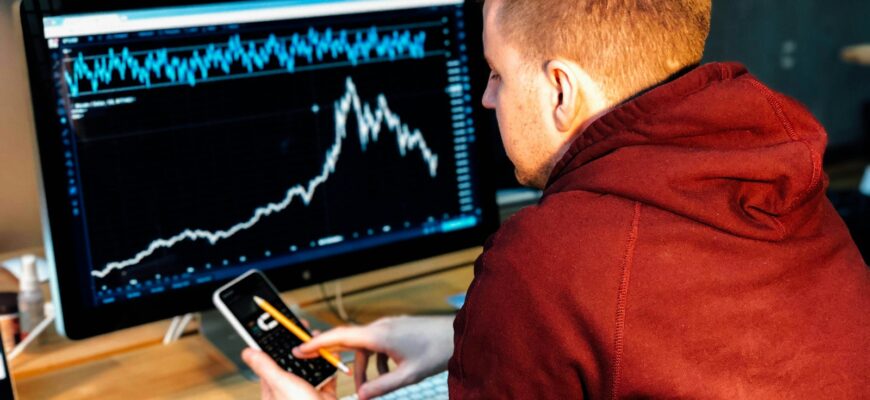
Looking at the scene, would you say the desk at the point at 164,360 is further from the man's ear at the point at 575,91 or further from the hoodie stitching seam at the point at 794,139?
the hoodie stitching seam at the point at 794,139

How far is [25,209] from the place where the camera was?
1.41m

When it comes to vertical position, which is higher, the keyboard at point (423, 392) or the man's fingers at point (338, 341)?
the man's fingers at point (338, 341)

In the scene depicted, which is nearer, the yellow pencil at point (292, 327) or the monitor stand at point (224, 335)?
the yellow pencil at point (292, 327)

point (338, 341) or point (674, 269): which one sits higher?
point (674, 269)

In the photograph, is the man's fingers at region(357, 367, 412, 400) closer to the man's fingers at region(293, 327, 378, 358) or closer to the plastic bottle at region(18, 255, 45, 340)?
the man's fingers at region(293, 327, 378, 358)

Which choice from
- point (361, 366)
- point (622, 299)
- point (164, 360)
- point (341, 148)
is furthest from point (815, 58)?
point (622, 299)

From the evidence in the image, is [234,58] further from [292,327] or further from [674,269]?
[674,269]

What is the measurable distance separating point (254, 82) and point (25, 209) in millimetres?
403

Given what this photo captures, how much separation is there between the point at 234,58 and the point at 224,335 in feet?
1.23

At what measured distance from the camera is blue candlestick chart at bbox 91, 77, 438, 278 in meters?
1.24

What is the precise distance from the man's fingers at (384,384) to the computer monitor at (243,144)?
0.22 meters

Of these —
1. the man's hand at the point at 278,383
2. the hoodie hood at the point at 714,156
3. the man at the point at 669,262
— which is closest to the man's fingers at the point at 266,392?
the man's hand at the point at 278,383

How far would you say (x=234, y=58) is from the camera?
1229mm

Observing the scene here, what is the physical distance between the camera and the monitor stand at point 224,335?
1316 millimetres
